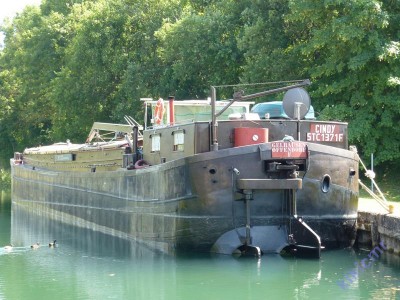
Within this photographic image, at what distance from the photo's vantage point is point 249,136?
49.3 feet

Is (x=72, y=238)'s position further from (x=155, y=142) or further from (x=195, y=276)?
(x=195, y=276)

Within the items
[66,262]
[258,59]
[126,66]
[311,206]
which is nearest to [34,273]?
[66,262]

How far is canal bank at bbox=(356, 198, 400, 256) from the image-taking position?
14.3 metres

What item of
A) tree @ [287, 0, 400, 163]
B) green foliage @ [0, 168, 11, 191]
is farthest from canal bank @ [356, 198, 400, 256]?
green foliage @ [0, 168, 11, 191]

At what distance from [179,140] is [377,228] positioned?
4.34 m

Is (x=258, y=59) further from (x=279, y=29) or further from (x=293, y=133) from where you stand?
(x=293, y=133)

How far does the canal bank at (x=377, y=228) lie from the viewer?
46.8 feet

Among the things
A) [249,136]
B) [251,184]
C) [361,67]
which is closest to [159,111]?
[249,136]

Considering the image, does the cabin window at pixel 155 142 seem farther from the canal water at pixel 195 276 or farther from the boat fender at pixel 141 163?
the canal water at pixel 195 276

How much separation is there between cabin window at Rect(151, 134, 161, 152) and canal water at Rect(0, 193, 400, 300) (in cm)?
226

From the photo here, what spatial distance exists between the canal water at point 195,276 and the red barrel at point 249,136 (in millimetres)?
2208

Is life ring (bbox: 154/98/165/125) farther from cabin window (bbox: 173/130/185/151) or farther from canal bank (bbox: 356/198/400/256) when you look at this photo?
canal bank (bbox: 356/198/400/256)

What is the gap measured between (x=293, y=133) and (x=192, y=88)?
19458 millimetres

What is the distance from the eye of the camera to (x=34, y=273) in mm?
14828
